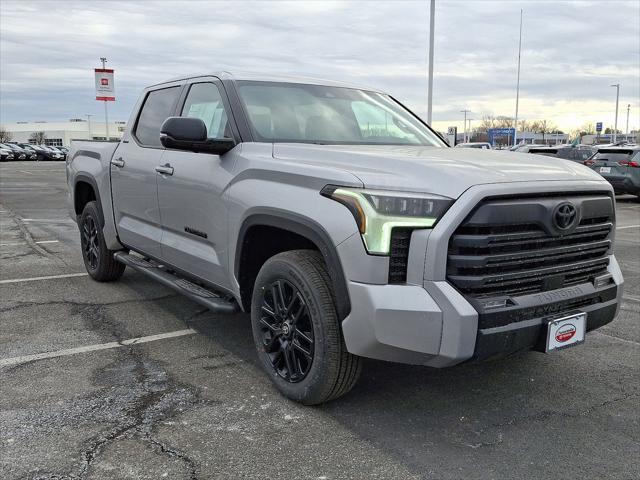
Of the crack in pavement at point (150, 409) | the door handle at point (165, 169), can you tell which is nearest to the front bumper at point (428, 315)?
the crack in pavement at point (150, 409)

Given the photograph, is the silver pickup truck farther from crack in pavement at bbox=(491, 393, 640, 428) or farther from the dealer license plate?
crack in pavement at bbox=(491, 393, 640, 428)

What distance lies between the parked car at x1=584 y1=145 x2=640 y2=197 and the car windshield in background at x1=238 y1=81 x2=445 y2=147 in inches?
535

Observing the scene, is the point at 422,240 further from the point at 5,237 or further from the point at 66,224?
the point at 66,224

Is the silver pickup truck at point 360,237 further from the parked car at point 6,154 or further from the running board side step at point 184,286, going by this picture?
the parked car at point 6,154

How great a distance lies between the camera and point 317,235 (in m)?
2.99

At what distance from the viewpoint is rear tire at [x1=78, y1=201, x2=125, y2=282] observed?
19.3ft

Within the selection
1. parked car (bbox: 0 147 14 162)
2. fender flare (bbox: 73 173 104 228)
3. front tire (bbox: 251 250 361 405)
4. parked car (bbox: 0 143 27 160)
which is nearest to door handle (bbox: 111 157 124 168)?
fender flare (bbox: 73 173 104 228)

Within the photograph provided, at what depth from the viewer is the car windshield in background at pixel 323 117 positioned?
396cm

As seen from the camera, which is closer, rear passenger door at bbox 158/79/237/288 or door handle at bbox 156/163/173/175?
rear passenger door at bbox 158/79/237/288

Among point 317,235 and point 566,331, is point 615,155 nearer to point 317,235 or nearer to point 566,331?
point 566,331

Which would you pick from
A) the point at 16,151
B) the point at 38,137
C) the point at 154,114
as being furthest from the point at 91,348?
the point at 38,137

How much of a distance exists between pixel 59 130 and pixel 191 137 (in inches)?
5027

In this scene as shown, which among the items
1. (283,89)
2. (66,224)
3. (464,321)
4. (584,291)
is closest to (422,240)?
(464,321)

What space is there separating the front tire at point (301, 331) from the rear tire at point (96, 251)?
289cm
